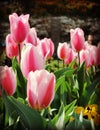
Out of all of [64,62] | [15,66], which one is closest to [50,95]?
[15,66]

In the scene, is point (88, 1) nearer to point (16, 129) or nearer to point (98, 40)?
point (98, 40)

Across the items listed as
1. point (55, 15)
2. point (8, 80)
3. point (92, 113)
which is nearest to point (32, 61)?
point (8, 80)

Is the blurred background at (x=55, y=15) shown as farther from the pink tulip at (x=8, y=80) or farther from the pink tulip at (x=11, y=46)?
the pink tulip at (x=8, y=80)

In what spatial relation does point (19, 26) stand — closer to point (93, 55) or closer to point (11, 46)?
point (11, 46)

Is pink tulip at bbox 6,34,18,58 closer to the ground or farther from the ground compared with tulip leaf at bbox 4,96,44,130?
farther from the ground

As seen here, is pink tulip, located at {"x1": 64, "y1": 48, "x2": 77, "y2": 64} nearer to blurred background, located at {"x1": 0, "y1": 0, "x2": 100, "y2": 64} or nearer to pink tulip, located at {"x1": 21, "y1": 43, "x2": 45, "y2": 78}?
blurred background, located at {"x1": 0, "y1": 0, "x2": 100, "y2": 64}

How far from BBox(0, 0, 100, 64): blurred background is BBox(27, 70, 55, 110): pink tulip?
0.92 ft

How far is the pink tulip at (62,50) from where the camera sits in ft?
2.28

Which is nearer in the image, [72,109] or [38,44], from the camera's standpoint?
[72,109]

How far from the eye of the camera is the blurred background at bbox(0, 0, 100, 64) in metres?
0.72

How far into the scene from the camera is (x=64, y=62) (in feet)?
2.37

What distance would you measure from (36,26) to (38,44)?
0.33 feet

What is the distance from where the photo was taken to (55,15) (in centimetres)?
73

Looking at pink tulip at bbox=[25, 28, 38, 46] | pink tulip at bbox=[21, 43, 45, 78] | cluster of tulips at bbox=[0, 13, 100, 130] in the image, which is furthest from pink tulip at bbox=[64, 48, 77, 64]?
pink tulip at bbox=[21, 43, 45, 78]
